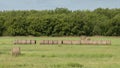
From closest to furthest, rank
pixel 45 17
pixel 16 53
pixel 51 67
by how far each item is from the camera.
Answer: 1. pixel 51 67
2. pixel 16 53
3. pixel 45 17

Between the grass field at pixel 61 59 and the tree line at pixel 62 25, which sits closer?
the grass field at pixel 61 59

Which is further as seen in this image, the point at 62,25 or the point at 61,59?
the point at 62,25

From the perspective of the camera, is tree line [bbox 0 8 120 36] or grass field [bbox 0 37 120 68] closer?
grass field [bbox 0 37 120 68]

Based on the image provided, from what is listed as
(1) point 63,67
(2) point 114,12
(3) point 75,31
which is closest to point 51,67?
(1) point 63,67

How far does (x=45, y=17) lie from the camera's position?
366 feet

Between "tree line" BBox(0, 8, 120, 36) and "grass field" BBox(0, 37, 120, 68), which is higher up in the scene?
"grass field" BBox(0, 37, 120, 68)

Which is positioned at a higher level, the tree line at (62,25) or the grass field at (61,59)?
the grass field at (61,59)

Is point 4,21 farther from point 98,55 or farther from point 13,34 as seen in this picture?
point 98,55

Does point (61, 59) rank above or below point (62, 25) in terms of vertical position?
above

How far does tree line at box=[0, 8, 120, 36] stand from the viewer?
10375 cm

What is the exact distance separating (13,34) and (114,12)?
31388mm

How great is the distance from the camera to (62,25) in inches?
4237

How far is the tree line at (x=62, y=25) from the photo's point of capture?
340ft

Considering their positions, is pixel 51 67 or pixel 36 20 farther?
pixel 36 20
